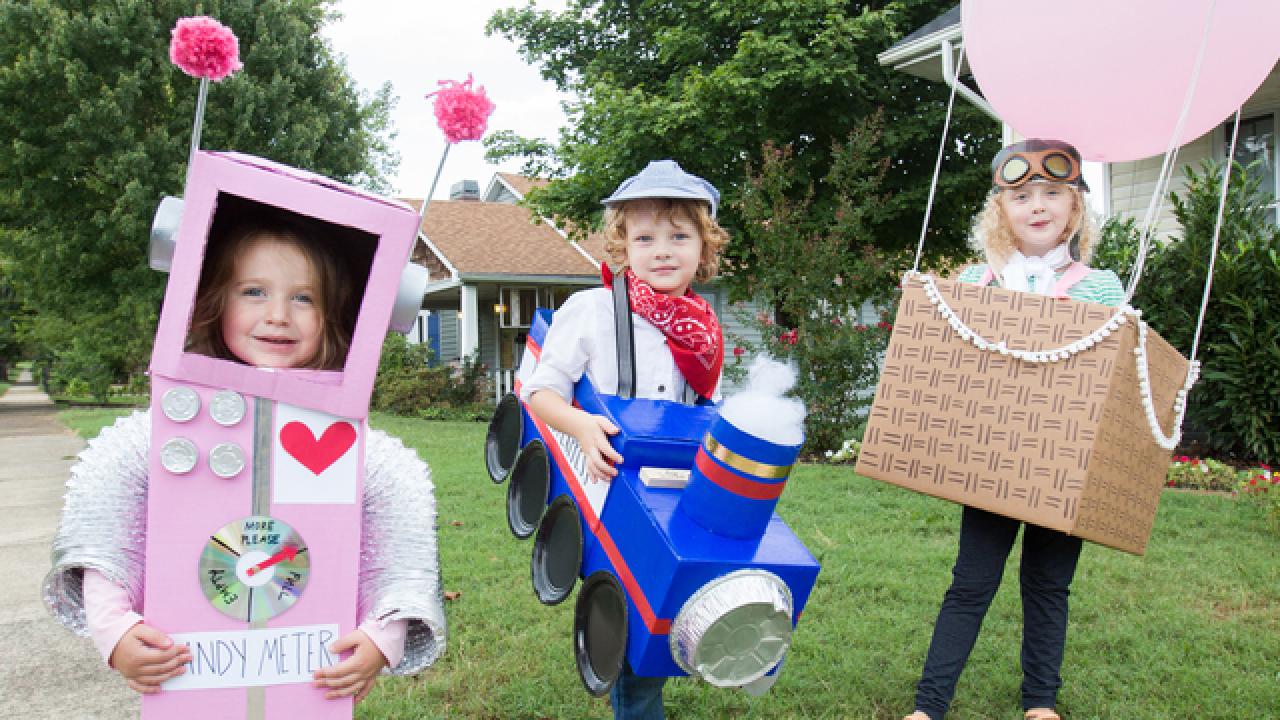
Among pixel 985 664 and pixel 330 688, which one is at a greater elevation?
pixel 330 688

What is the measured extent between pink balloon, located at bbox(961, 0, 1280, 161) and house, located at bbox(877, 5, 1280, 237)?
5272mm

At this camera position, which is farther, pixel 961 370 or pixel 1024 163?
pixel 1024 163

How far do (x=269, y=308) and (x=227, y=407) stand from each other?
0.71ft

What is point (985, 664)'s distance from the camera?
2.96 m

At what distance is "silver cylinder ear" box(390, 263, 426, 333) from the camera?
147cm

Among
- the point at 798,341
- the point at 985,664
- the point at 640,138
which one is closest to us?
the point at 985,664

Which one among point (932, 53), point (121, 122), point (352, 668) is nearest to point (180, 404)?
point (352, 668)

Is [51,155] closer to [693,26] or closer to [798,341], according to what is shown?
[693,26]

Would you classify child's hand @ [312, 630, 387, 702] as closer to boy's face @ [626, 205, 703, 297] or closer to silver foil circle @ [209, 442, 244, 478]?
silver foil circle @ [209, 442, 244, 478]

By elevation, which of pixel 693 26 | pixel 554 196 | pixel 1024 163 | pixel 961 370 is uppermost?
pixel 693 26

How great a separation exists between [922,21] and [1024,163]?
9.95 meters

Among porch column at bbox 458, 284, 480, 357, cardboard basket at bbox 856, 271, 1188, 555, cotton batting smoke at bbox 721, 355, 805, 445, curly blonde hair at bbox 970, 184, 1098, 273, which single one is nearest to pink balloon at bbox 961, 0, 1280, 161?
curly blonde hair at bbox 970, 184, 1098, 273

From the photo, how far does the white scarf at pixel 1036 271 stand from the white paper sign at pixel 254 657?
2.00m

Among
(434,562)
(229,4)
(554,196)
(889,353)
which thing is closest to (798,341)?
(554,196)
